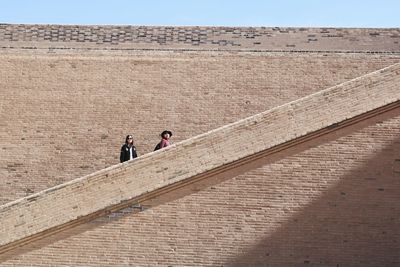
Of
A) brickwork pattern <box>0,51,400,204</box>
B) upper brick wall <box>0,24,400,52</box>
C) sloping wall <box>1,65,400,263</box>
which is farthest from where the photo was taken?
upper brick wall <box>0,24,400,52</box>

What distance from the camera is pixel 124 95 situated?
13562mm

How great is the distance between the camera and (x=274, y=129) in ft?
27.2

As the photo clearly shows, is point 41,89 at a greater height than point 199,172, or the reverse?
point 41,89

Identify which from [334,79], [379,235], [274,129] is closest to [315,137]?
[274,129]

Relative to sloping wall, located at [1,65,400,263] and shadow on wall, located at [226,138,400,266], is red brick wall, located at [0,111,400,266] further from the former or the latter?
sloping wall, located at [1,65,400,263]

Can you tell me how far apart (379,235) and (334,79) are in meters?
5.65

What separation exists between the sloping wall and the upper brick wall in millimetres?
5350

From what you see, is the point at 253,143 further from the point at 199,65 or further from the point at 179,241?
the point at 199,65

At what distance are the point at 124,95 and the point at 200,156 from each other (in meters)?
5.59

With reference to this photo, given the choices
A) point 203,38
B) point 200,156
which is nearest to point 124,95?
point 203,38

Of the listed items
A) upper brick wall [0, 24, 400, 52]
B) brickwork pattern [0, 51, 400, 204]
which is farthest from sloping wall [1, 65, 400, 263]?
upper brick wall [0, 24, 400, 52]

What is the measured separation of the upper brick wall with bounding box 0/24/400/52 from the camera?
13789 mm

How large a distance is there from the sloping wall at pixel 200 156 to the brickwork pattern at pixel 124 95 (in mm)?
4960

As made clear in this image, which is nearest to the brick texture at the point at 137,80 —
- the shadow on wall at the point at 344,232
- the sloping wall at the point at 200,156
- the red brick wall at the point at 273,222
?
the sloping wall at the point at 200,156
